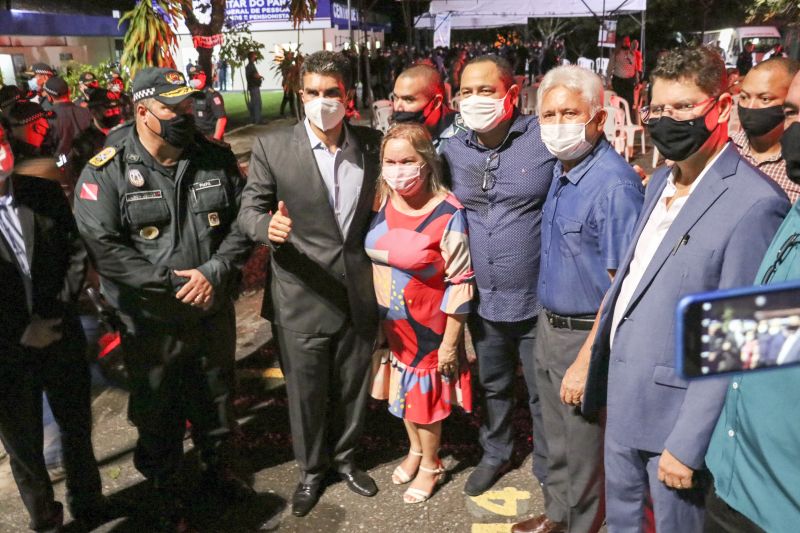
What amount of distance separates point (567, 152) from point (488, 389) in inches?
50.9

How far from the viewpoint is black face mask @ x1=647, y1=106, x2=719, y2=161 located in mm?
2010

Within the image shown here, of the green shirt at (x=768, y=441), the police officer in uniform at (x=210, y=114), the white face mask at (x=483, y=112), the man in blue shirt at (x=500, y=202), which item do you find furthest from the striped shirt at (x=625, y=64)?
the green shirt at (x=768, y=441)

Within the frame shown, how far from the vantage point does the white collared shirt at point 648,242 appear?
209cm

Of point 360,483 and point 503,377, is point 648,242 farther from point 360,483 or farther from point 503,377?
point 360,483

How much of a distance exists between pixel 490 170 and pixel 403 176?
0.40 meters

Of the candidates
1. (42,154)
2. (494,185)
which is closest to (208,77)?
(42,154)

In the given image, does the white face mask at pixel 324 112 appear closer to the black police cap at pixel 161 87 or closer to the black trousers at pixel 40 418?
the black police cap at pixel 161 87

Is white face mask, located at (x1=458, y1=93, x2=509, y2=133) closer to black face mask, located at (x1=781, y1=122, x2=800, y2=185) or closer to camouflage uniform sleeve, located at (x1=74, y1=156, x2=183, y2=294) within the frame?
black face mask, located at (x1=781, y1=122, x2=800, y2=185)

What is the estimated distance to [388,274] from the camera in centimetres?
307

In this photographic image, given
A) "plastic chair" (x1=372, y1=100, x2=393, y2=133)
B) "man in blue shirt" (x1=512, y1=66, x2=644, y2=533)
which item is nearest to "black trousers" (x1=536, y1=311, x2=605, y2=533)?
"man in blue shirt" (x1=512, y1=66, x2=644, y2=533)

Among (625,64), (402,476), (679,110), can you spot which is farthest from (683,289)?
(625,64)

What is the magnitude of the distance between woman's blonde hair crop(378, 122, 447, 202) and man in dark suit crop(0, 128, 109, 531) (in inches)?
59.0

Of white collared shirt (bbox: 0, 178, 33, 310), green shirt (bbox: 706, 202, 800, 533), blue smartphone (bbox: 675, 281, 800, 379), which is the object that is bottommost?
green shirt (bbox: 706, 202, 800, 533)

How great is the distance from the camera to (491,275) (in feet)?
9.73
